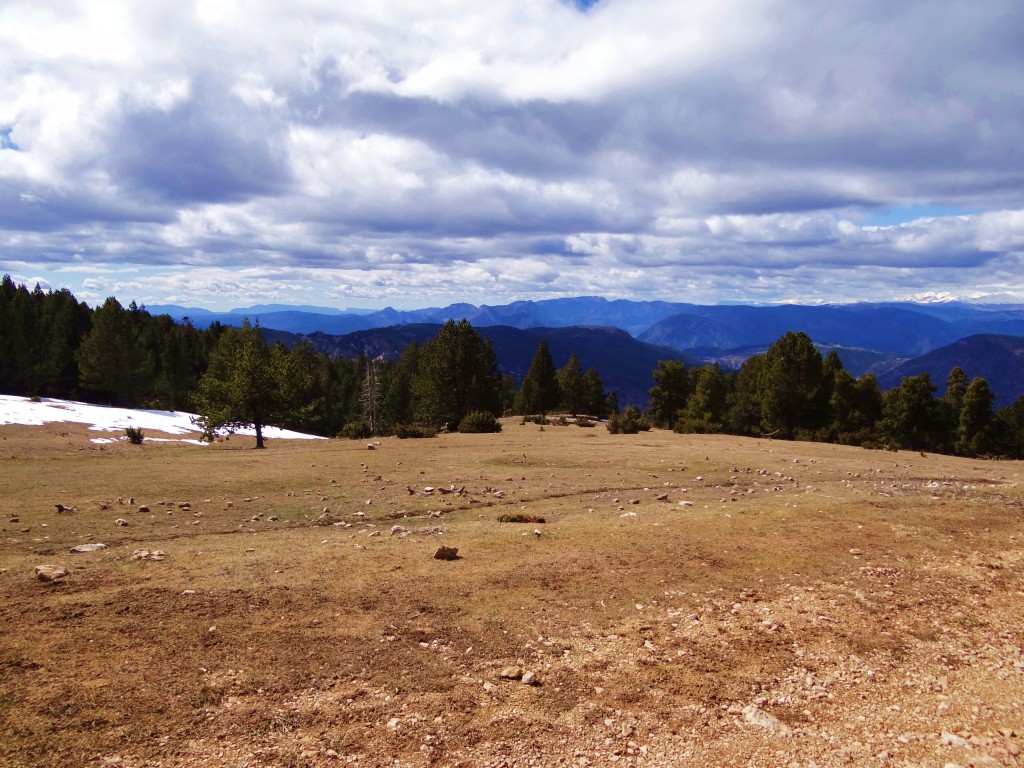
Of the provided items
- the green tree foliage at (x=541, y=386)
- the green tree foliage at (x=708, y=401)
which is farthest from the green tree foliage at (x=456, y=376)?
the green tree foliage at (x=541, y=386)

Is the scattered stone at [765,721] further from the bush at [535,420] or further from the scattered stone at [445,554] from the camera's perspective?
the bush at [535,420]

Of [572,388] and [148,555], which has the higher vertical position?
[572,388]

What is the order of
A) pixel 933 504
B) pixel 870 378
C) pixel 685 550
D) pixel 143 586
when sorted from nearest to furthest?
pixel 143 586, pixel 685 550, pixel 933 504, pixel 870 378

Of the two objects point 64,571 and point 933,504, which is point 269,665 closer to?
point 64,571

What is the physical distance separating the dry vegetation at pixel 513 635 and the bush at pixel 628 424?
26.5m

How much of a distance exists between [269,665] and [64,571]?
3.94 meters

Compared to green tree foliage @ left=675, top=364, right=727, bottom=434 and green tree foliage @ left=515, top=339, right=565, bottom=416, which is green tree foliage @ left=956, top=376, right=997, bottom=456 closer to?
green tree foliage @ left=675, top=364, right=727, bottom=434

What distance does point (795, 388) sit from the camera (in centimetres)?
5456

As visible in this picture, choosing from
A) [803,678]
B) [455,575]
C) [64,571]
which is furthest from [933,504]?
[64,571]

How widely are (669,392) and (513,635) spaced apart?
7024cm

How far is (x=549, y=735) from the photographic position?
17.3 ft

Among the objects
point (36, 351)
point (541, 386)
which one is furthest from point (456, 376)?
point (36, 351)

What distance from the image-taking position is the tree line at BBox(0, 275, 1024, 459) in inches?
1582

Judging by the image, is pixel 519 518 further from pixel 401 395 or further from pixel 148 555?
pixel 401 395
